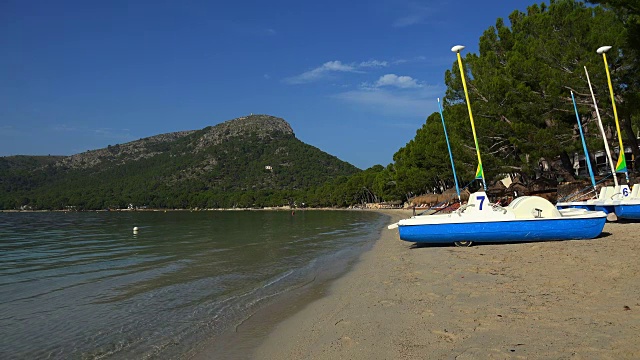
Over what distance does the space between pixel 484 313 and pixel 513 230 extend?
24.9ft

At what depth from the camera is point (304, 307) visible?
8047 mm

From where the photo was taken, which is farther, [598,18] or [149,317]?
[598,18]

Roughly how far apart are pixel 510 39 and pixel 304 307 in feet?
110

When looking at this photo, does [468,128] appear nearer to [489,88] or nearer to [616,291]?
[489,88]

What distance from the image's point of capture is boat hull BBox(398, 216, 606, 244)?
481 inches

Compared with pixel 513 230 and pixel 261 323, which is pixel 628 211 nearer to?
pixel 513 230

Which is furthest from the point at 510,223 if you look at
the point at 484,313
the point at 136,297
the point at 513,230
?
the point at 136,297

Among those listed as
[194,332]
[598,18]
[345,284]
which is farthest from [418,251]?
[598,18]

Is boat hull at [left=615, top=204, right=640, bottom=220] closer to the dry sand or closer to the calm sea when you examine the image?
the dry sand

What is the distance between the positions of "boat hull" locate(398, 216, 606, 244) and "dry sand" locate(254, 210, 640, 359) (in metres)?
1.91

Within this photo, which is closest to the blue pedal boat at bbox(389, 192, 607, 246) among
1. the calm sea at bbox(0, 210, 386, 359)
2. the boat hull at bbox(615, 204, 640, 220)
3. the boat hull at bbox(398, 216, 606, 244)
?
the boat hull at bbox(398, 216, 606, 244)

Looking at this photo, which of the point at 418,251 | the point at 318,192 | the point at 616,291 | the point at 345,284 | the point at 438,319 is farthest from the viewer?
the point at 318,192

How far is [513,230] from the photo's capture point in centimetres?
1258

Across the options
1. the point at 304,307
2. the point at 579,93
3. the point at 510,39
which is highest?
the point at 510,39
